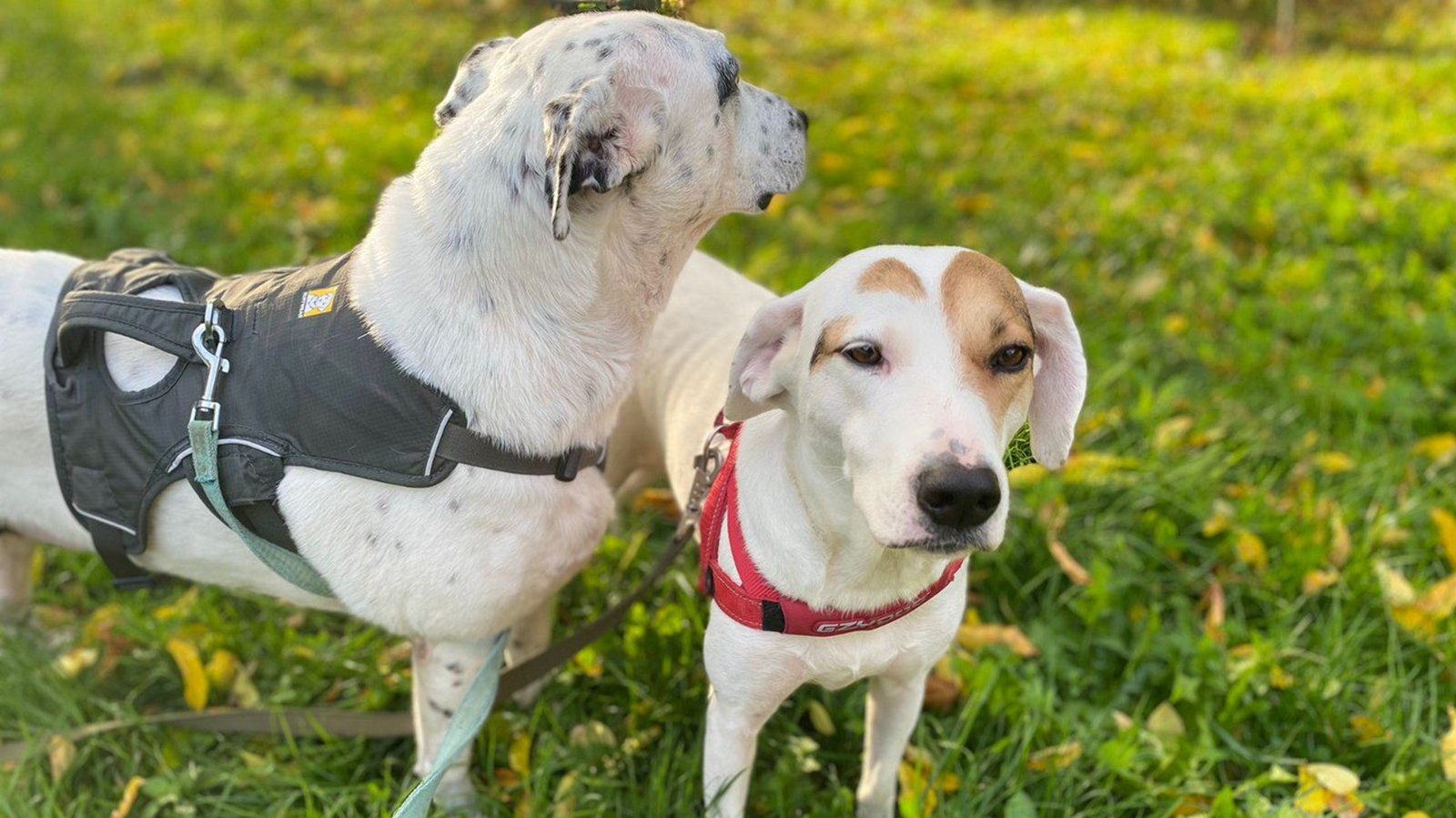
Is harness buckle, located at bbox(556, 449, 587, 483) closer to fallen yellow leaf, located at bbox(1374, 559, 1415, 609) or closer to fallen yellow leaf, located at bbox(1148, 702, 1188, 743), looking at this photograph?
fallen yellow leaf, located at bbox(1148, 702, 1188, 743)

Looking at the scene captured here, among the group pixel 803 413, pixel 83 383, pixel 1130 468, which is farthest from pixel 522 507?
pixel 1130 468

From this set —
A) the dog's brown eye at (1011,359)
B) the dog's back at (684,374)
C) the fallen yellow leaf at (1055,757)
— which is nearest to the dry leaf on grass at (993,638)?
the fallen yellow leaf at (1055,757)

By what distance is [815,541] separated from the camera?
2324 millimetres

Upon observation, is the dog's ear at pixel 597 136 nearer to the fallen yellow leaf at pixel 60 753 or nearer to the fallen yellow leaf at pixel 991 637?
the fallen yellow leaf at pixel 991 637

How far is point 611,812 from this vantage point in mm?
2857

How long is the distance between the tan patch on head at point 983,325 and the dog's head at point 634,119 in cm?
57

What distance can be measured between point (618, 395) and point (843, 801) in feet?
3.94

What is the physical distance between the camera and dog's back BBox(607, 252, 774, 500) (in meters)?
2.91

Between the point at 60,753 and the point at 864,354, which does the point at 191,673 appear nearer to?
the point at 60,753

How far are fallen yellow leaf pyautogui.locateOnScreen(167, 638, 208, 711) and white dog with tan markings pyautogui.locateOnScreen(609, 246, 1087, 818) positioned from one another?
1.58m

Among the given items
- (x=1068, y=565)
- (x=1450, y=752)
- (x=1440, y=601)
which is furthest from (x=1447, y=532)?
(x=1068, y=565)

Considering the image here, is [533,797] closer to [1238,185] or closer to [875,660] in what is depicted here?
[875,660]

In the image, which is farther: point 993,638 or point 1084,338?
point 1084,338

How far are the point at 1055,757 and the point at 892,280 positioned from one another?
1551mm
